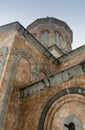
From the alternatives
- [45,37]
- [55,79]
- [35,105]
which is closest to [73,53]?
[55,79]

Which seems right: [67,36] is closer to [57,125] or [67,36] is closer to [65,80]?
[65,80]

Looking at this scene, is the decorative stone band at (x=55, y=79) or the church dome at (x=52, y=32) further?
the church dome at (x=52, y=32)

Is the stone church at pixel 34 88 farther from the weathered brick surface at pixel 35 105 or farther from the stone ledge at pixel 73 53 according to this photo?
the stone ledge at pixel 73 53

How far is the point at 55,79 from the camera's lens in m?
7.45

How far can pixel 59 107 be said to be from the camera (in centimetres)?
693

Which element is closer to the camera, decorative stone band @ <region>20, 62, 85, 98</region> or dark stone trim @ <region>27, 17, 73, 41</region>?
decorative stone band @ <region>20, 62, 85, 98</region>

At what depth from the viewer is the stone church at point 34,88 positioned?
6.64 meters

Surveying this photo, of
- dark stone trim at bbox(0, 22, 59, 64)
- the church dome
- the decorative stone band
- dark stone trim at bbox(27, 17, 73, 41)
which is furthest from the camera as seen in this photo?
dark stone trim at bbox(27, 17, 73, 41)

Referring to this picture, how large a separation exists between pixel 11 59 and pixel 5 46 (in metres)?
0.88

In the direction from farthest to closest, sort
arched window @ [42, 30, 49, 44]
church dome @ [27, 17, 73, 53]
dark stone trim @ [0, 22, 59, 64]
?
1. church dome @ [27, 17, 73, 53]
2. arched window @ [42, 30, 49, 44]
3. dark stone trim @ [0, 22, 59, 64]

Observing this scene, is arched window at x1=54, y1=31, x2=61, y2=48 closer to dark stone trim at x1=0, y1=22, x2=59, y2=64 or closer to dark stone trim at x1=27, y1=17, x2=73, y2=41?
dark stone trim at x1=27, y1=17, x2=73, y2=41

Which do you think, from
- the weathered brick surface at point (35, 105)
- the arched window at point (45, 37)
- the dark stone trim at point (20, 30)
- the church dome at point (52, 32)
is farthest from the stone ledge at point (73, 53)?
the weathered brick surface at point (35, 105)

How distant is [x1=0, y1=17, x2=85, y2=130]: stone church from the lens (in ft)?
21.8

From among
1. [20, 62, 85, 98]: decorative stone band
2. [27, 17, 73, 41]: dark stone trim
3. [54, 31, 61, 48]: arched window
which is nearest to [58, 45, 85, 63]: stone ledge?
[54, 31, 61, 48]: arched window
